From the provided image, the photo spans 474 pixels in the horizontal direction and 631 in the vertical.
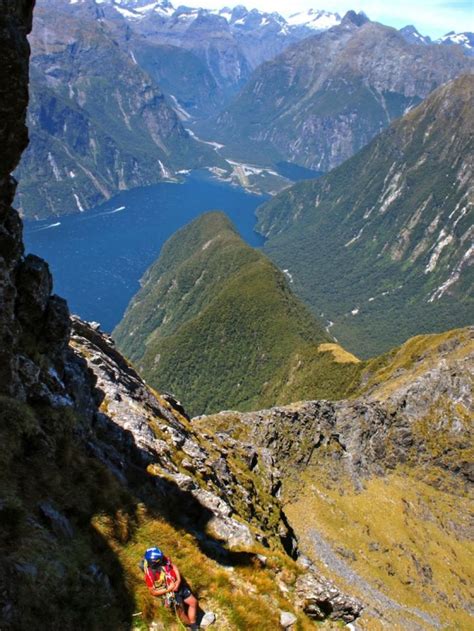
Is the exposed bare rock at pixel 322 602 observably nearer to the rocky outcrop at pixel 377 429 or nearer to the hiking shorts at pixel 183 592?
the hiking shorts at pixel 183 592

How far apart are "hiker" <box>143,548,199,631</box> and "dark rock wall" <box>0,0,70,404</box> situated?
10979 millimetres

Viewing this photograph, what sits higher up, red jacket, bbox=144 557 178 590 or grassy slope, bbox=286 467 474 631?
red jacket, bbox=144 557 178 590

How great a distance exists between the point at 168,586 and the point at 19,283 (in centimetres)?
2002

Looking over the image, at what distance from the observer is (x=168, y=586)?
19609 millimetres

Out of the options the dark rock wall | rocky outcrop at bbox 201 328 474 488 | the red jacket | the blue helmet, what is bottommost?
rocky outcrop at bbox 201 328 474 488

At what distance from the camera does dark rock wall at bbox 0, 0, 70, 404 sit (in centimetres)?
2392

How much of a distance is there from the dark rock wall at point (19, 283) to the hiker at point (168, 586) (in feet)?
36.0

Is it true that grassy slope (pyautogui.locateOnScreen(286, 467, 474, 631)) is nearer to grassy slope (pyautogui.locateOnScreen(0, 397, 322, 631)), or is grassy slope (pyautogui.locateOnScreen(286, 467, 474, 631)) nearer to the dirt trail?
the dirt trail

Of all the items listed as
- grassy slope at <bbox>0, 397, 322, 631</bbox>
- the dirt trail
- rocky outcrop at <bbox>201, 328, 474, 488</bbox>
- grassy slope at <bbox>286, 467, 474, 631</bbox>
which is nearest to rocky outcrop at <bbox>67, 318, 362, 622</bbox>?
grassy slope at <bbox>0, 397, 322, 631</bbox>

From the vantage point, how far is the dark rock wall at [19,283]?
2392 centimetres

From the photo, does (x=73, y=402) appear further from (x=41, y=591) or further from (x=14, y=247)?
(x=41, y=591)

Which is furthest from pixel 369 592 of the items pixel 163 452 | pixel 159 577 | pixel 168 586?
pixel 159 577

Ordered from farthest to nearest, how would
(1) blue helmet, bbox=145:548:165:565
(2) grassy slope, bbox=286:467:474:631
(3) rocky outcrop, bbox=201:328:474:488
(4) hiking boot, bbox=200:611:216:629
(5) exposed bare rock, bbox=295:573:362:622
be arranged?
(3) rocky outcrop, bbox=201:328:474:488 → (2) grassy slope, bbox=286:467:474:631 → (5) exposed bare rock, bbox=295:573:362:622 → (4) hiking boot, bbox=200:611:216:629 → (1) blue helmet, bbox=145:548:165:565

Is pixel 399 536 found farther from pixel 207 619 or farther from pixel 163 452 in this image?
pixel 207 619
